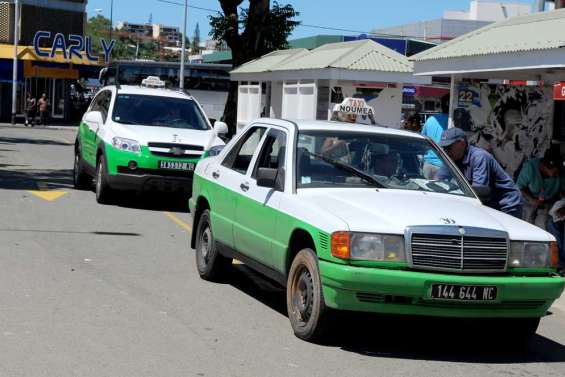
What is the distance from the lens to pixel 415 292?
6578 millimetres

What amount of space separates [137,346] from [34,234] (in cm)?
560

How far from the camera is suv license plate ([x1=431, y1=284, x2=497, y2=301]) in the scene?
21.7 ft

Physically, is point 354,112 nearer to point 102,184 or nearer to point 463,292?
point 102,184

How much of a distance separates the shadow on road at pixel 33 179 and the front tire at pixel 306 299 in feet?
36.2

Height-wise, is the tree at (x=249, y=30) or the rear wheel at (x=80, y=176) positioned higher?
the tree at (x=249, y=30)

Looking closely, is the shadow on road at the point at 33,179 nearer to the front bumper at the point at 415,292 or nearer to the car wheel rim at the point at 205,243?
the car wheel rim at the point at 205,243

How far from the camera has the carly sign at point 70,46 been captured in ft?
184

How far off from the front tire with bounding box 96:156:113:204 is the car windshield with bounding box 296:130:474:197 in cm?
748

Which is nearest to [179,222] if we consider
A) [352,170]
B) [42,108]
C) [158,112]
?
[158,112]

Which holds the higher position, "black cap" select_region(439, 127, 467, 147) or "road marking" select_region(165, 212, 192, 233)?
"black cap" select_region(439, 127, 467, 147)

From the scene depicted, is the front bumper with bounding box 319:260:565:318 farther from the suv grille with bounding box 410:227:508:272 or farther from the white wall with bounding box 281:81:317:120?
the white wall with bounding box 281:81:317:120

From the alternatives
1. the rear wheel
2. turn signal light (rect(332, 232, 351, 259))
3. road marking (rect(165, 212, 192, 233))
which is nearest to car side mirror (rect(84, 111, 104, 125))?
the rear wheel

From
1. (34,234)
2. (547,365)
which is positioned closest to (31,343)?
(547,365)

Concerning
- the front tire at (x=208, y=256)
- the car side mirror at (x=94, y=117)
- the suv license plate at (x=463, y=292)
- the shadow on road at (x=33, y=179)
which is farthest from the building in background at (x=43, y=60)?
the suv license plate at (x=463, y=292)
